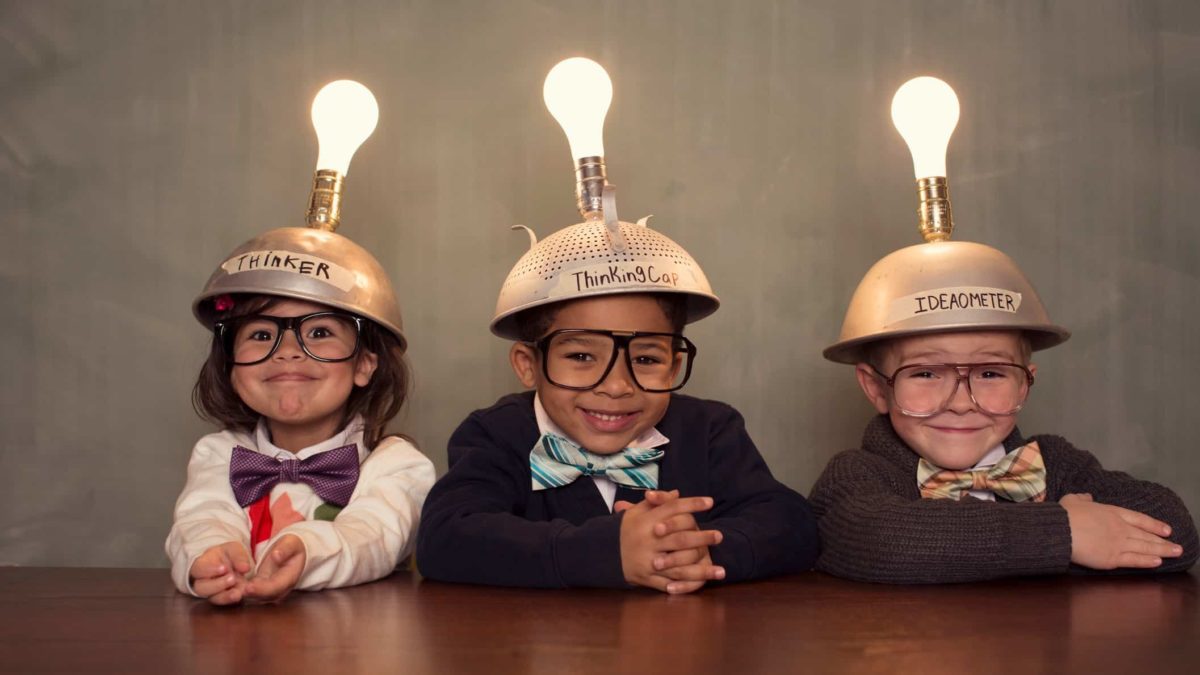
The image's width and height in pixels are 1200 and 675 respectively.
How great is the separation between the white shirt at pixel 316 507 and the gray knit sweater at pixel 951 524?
1.83 feet

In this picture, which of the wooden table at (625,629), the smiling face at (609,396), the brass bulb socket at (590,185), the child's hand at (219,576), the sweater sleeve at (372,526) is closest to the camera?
the wooden table at (625,629)

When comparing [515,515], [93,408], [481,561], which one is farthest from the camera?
[93,408]

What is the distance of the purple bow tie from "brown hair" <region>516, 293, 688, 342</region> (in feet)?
0.96

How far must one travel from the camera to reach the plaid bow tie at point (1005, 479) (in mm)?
1485

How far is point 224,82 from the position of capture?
198cm

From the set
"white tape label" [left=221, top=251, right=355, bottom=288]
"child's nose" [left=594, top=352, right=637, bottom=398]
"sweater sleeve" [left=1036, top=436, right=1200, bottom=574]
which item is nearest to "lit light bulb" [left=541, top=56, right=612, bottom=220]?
"child's nose" [left=594, top=352, right=637, bottom=398]

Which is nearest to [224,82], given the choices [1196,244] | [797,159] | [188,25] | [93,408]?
[188,25]

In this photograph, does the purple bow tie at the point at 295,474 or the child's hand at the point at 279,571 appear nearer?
the child's hand at the point at 279,571

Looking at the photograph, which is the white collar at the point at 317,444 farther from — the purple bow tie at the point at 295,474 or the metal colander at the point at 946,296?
the metal colander at the point at 946,296

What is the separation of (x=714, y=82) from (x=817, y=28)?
0.22m

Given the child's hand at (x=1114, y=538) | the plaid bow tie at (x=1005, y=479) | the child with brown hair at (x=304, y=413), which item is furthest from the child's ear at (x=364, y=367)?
the child's hand at (x=1114, y=538)

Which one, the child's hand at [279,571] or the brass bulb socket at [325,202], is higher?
the brass bulb socket at [325,202]

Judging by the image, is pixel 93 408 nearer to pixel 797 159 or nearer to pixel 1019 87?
pixel 797 159

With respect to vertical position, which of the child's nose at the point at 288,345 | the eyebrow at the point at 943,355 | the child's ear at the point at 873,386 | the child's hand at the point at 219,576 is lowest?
the child's hand at the point at 219,576
